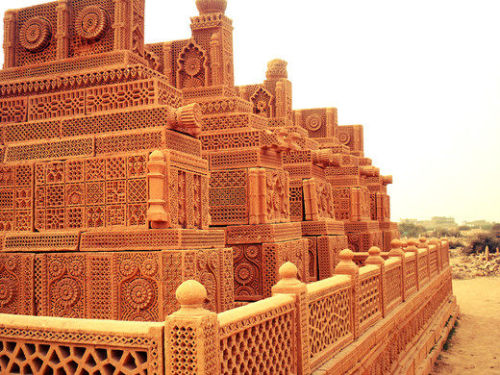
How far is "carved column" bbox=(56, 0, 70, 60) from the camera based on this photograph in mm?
7371

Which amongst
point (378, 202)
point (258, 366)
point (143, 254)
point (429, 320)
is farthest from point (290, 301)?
point (378, 202)

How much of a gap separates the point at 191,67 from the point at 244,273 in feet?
13.5

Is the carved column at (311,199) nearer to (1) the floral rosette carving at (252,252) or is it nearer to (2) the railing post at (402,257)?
(2) the railing post at (402,257)

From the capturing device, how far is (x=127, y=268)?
236 inches

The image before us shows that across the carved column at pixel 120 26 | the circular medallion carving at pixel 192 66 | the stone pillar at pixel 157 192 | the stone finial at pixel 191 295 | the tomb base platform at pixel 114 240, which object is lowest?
the stone finial at pixel 191 295

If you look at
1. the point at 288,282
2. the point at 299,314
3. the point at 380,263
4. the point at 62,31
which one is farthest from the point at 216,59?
the point at 299,314

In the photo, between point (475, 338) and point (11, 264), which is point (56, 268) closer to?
point (11, 264)

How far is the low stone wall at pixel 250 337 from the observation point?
9.19ft

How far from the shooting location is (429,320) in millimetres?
11273

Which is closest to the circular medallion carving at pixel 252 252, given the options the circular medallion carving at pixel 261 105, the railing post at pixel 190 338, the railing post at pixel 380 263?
the railing post at pixel 380 263

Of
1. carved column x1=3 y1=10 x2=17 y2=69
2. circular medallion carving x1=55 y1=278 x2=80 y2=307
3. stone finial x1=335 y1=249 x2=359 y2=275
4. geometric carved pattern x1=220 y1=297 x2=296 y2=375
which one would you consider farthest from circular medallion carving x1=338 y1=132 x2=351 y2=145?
geometric carved pattern x1=220 y1=297 x2=296 y2=375

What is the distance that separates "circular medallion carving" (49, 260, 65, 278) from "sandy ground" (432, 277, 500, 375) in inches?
259

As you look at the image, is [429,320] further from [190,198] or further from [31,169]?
[31,169]

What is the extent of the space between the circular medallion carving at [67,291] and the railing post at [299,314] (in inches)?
119
